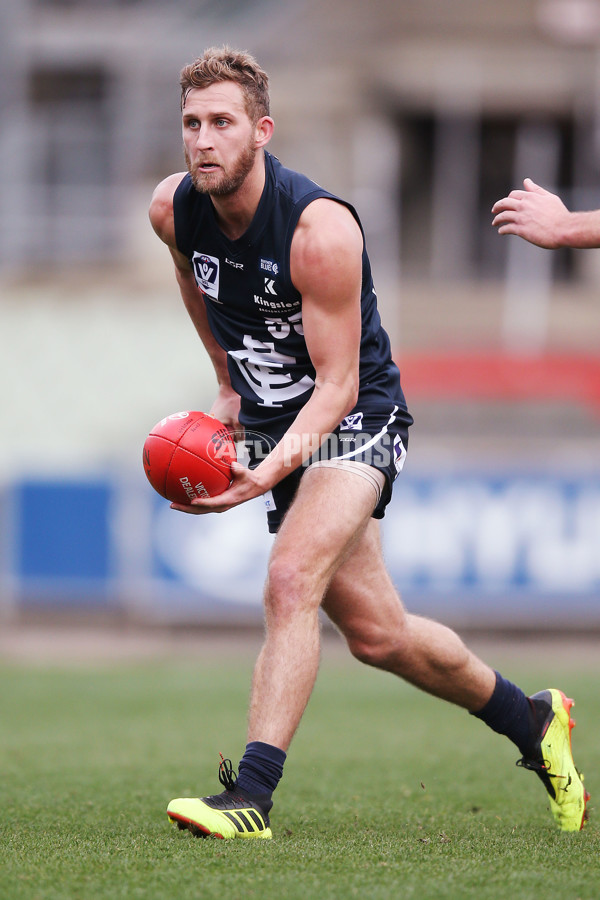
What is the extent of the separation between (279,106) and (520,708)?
17.1 m

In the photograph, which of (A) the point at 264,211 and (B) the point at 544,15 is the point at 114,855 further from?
(B) the point at 544,15

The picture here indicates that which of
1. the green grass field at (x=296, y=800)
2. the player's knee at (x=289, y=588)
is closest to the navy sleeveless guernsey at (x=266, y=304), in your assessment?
the player's knee at (x=289, y=588)

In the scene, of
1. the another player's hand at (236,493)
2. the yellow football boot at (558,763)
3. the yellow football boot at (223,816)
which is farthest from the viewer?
the yellow football boot at (558,763)

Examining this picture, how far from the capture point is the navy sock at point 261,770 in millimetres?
4105

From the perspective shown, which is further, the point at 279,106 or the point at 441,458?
the point at 279,106

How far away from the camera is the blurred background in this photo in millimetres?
12109

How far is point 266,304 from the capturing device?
180 inches

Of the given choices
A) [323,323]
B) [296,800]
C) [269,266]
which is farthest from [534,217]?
[296,800]

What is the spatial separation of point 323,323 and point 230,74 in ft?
3.10

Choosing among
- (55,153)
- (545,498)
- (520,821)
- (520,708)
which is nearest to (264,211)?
(520,708)

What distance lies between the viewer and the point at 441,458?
41.0 ft

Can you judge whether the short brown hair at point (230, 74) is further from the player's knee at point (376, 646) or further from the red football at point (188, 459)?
the player's knee at point (376, 646)

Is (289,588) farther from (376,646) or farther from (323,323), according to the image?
(323,323)

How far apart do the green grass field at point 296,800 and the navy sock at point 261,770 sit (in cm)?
18
